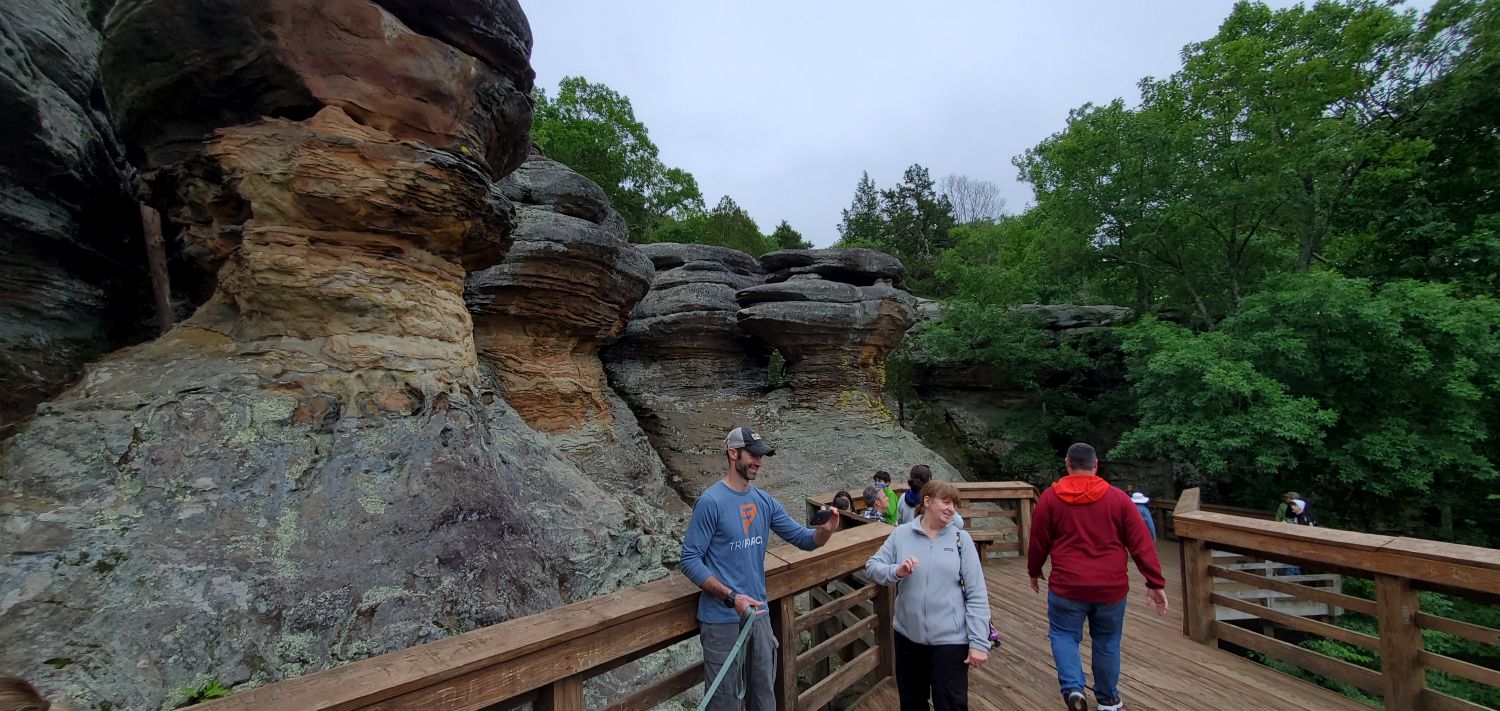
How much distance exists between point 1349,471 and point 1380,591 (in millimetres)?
9562

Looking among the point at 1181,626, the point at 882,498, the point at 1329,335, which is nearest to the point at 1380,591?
the point at 1181,626

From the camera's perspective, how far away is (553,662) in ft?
6.70

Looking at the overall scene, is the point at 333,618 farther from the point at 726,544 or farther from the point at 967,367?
the point at 967,367

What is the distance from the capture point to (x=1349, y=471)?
9.86 meters

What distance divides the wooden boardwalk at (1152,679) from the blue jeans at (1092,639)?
0.55 metres

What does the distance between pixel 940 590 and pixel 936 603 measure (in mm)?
62

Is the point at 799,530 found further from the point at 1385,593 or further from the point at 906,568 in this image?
the point at 1385,593

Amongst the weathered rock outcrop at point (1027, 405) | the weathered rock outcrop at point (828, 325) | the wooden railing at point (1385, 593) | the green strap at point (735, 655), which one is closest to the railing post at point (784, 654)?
the green strap at point (735, 655)

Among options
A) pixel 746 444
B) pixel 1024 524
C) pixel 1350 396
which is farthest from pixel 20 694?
pixel 1350 396

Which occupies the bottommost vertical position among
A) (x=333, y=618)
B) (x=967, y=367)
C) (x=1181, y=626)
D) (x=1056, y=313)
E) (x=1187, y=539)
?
(x=1181, y=626)

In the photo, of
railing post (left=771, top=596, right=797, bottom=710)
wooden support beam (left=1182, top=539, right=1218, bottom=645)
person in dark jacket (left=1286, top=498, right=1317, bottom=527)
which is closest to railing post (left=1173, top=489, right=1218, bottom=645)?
wooden support beam (left=1182, top=539, right=1218, bottom=645)

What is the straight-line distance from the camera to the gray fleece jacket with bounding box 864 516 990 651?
269 cm

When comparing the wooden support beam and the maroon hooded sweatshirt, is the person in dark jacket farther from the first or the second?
the maroon hooded sweatshirt

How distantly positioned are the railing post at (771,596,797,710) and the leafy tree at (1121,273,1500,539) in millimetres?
10488
